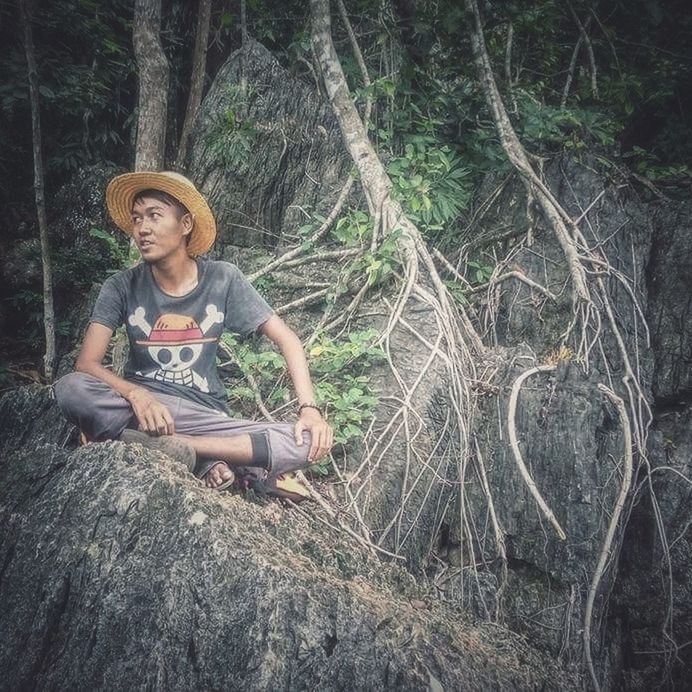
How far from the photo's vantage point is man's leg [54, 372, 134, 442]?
243 centimetres

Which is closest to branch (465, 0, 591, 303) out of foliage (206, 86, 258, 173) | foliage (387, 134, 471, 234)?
foliage (387, 134, 471, 234)

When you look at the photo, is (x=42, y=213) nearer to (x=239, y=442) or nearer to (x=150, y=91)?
(x=150, y=91)

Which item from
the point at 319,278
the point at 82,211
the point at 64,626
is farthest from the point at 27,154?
the point at 64,626

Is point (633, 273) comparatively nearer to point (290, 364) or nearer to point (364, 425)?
point (364, 425)

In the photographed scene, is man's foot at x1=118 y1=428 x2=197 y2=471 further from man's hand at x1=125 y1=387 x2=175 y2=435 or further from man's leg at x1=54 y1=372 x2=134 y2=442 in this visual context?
man's leg at x1=54 y1=372 x2=134 y2=442

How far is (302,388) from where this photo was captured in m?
2.83

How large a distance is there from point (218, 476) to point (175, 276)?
1.06 meters

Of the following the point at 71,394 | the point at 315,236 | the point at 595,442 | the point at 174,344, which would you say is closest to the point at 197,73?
the point at 315,236

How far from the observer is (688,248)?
482 centimetres

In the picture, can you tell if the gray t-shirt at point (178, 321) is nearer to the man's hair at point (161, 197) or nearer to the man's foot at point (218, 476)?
the man's hair at point (161, 197)

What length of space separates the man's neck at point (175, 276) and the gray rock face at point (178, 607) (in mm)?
1128

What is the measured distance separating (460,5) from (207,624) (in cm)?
500

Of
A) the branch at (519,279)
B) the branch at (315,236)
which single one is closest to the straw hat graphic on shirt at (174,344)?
the branch at (315,236)

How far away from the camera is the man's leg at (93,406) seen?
2432 mm
